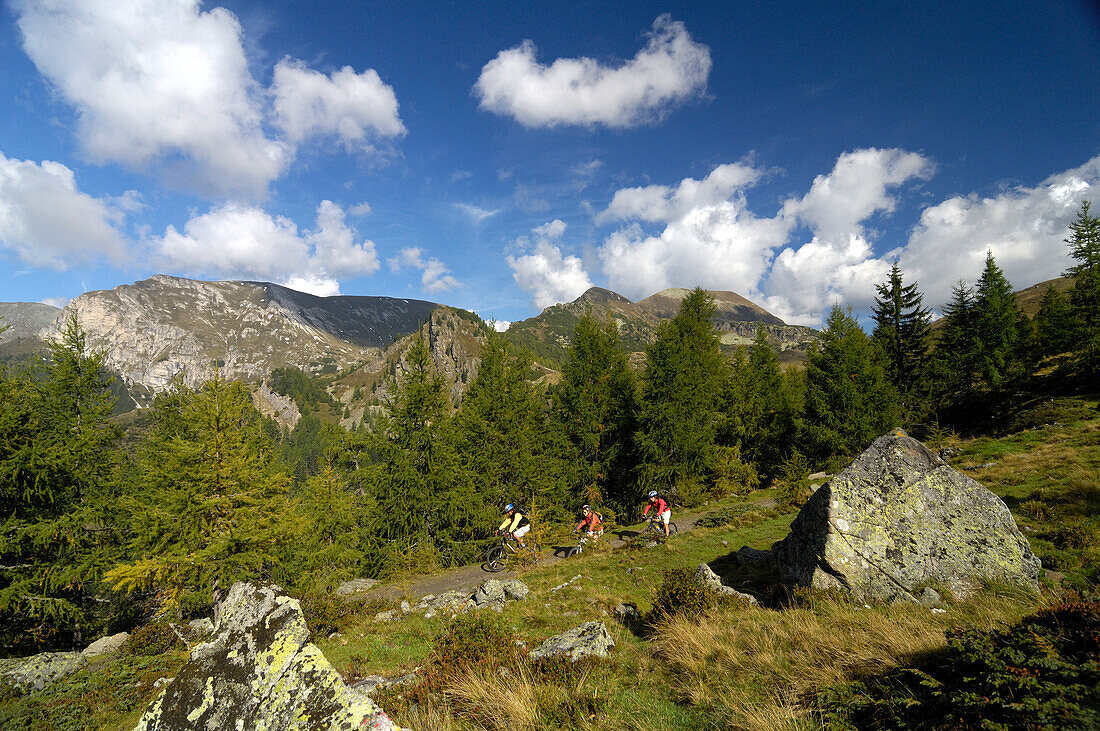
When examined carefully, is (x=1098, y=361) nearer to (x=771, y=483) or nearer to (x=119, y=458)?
(x=771, y=483)

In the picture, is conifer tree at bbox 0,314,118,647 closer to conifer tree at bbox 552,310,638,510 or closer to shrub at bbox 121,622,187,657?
shrub at bbox 121,622,187,657

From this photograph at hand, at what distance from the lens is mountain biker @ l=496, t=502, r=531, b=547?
58.8 feet

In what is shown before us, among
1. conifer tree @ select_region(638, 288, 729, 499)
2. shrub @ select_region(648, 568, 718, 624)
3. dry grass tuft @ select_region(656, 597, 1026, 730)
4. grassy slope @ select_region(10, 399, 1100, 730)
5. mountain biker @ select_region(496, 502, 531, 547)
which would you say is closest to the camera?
dry grass tuft @ select_region(656, 597, 1026, 730)

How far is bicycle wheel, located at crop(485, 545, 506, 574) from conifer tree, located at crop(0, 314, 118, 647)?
1550 centimetres

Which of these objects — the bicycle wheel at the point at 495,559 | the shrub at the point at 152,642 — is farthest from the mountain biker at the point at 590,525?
the shrub at the point at 152,642

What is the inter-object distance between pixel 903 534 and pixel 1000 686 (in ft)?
23.0

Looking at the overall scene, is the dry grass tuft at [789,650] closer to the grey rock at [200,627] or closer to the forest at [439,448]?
the forest at [439,448]

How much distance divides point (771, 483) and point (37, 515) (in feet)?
135

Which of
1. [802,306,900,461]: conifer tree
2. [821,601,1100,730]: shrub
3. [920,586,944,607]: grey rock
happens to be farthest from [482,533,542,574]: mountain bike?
[802,306,900,461]: conifer tree

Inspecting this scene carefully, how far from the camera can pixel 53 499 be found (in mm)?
16047

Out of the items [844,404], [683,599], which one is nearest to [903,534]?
[683,599]

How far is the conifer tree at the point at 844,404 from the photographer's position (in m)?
28.0

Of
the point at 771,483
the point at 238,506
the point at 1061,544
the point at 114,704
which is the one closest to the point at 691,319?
the point at 771,483

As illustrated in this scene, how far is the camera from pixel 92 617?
17.4 meters
